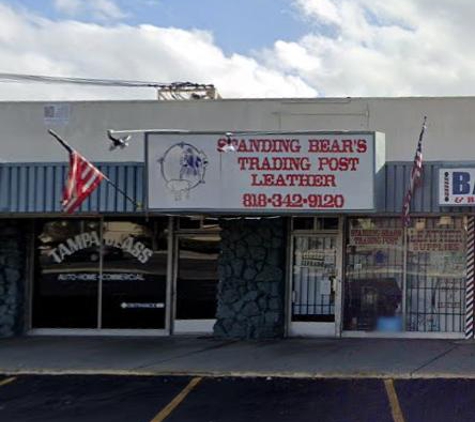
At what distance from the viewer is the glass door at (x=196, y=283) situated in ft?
46.0

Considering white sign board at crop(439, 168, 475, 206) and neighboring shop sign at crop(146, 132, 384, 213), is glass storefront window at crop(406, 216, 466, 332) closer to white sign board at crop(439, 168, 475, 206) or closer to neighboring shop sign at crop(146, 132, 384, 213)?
white sign board at crop(439, 168, 475, 206)

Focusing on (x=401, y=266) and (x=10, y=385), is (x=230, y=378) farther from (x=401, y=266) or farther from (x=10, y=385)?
(x=401, y=266)

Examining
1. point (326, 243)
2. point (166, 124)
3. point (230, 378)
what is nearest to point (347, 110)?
point (326, 243)

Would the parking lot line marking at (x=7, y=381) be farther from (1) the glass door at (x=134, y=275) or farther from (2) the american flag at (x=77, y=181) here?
(1) the glass door at (x=134, y=275)

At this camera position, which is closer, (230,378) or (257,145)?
(230,378)

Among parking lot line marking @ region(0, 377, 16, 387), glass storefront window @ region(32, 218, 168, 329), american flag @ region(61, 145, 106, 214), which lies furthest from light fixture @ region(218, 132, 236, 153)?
parking lot line marking @ region(0, 377, 16, 387)

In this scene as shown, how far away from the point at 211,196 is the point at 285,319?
3.41 meters

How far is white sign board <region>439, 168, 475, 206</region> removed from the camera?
11.6 metres

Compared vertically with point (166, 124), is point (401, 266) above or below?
below

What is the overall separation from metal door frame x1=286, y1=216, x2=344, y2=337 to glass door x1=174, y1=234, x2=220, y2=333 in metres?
1.51

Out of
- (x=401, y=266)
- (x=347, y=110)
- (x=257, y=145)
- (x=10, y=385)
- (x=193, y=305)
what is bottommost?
(x=10, y=385)

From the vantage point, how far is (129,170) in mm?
12500

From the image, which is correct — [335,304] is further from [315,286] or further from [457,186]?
[457,186]

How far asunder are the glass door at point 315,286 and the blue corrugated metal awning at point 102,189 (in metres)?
1.99
